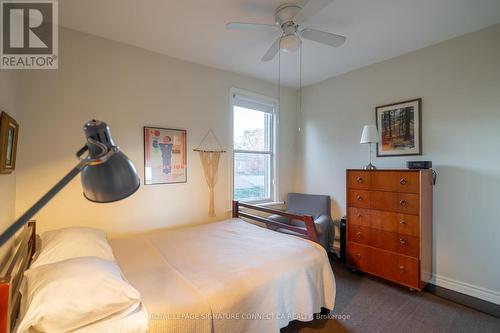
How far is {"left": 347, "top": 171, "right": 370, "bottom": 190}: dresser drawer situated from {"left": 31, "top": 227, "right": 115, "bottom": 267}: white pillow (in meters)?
2.59

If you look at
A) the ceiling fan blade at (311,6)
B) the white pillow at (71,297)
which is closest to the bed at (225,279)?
the white pillow at (71,297)

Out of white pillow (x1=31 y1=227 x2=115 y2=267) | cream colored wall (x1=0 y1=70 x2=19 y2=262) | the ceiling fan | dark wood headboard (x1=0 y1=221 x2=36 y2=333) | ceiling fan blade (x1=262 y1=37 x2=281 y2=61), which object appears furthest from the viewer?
ceiling fan blade (x1=262 y1=37 x2=281 y2=61)

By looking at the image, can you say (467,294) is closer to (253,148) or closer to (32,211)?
(253,148)

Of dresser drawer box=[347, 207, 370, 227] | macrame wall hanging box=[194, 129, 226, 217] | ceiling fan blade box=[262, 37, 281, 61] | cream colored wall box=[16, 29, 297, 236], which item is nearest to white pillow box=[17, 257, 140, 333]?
cream colored wall box=[16, 29, 297, 236]

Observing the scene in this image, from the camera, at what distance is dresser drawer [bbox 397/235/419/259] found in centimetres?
243

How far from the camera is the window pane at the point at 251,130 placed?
3.59 m

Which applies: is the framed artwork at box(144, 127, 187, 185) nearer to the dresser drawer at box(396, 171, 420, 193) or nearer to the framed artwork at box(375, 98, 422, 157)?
the dresser drawer at box(396, 171, 420, 193)

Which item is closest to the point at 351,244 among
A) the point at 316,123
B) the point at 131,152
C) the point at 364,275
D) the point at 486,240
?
the point at 364,275

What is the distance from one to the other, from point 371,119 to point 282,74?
142cm

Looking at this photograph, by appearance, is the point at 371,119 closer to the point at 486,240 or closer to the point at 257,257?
the point at 486,240

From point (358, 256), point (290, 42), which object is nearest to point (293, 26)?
point (290, 42)

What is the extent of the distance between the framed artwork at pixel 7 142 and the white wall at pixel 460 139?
3.67 metres

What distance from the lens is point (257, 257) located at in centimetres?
184

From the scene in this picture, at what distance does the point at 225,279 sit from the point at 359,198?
202 centimetres
